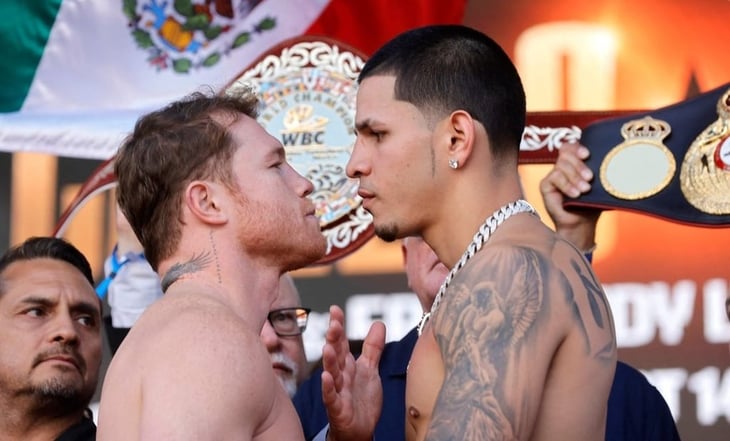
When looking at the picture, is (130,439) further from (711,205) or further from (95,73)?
(95,73)

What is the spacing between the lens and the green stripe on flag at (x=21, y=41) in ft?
17.0

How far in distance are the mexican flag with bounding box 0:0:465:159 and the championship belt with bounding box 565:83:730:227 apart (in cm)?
123

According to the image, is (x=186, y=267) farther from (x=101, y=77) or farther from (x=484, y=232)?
(x=101, y=77)

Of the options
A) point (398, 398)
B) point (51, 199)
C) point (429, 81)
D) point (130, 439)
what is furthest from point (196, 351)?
point (51, 199)

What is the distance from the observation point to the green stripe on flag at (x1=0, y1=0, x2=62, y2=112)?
5172 mm

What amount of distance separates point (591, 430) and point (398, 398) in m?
1.28

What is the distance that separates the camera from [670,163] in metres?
3.91

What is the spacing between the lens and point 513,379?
233cm

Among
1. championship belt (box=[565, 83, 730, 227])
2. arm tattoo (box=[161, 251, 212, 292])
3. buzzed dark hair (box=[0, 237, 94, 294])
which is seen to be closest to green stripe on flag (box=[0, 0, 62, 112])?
buzzed dark hair (box=[0, 237, 94, 294])

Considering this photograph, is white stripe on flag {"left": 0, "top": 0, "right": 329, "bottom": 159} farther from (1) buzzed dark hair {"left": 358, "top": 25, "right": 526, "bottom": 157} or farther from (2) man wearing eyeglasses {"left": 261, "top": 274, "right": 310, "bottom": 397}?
(1) buzzed dark hair {"left": 358, "top": 25, "right": 526, "bottom": 157}

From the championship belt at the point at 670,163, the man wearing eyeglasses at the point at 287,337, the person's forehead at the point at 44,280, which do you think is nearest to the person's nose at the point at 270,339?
the man wearing eyeglasses at the point at 287,337

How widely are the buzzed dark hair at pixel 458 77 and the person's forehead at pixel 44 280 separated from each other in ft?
5.54

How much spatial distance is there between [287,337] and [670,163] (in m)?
1.33

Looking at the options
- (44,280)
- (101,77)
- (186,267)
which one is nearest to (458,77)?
(186,267)
